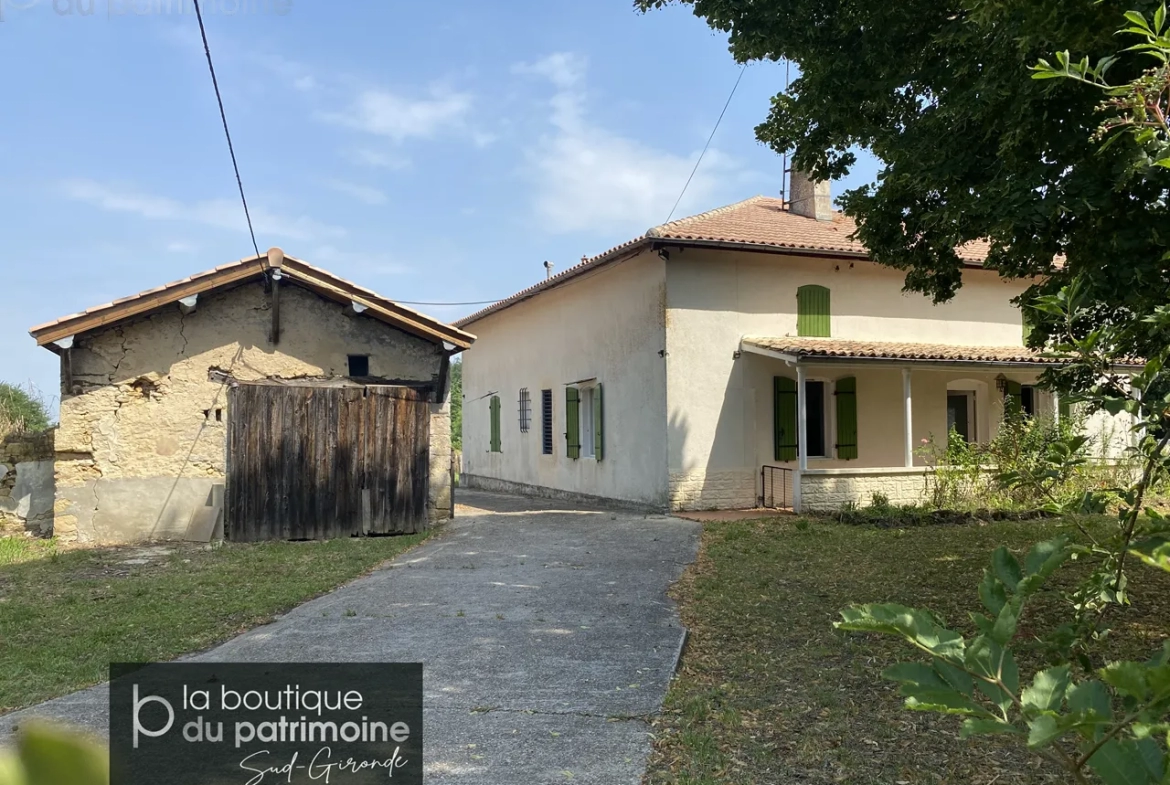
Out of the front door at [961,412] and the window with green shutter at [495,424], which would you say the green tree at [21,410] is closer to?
the window with green shutter at [495,424]

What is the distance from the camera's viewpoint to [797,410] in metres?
13.5

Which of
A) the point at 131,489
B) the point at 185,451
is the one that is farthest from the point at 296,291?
the point at 131,489

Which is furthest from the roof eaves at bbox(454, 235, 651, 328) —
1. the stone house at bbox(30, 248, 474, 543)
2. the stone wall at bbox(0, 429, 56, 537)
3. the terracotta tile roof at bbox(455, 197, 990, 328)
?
the stone wall at bbox(0, 429, 56, 537)

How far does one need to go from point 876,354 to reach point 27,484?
12.8 meters

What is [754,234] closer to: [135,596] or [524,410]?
[524,410]

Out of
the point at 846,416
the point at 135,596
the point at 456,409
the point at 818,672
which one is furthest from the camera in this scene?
the point at 456,409

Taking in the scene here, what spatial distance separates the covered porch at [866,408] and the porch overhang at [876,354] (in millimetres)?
21

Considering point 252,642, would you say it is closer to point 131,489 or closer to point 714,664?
point 714,664

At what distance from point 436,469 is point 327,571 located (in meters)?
3.14

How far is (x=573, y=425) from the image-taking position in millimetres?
16406

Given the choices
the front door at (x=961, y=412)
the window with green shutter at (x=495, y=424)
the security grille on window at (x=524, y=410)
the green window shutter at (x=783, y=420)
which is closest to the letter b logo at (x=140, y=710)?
the green window shutter at (x=783, y=420)

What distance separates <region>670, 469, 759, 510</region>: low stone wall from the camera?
43.5 ft

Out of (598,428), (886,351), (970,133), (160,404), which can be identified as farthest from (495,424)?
(970,133)

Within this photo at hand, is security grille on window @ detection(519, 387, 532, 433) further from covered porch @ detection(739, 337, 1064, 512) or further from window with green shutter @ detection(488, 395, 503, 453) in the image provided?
covered porch @ detection(739, 337, 1064, 512)
